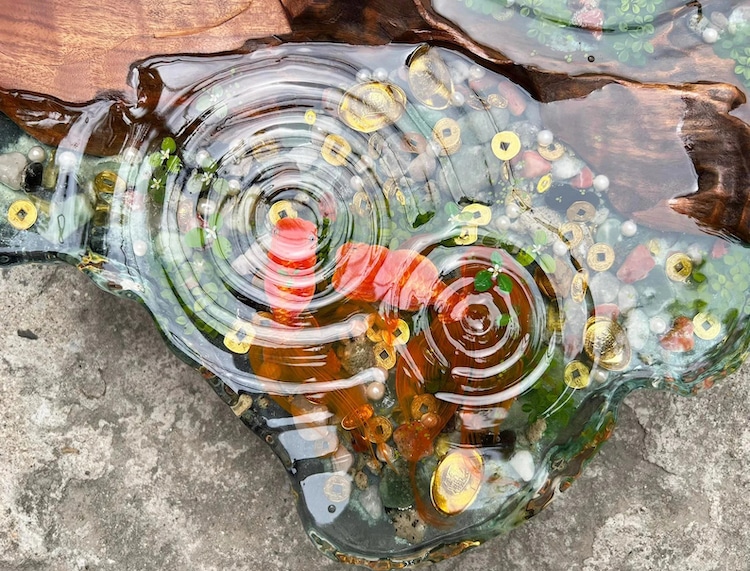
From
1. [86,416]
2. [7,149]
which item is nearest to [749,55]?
[7,149]

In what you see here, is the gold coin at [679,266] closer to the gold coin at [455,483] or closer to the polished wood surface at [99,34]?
the gold coin at [455,483]

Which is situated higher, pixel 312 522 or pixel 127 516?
pixel 312 522

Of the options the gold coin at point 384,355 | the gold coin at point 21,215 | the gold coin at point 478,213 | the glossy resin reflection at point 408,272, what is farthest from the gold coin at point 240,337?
the gold coin at point 478,213

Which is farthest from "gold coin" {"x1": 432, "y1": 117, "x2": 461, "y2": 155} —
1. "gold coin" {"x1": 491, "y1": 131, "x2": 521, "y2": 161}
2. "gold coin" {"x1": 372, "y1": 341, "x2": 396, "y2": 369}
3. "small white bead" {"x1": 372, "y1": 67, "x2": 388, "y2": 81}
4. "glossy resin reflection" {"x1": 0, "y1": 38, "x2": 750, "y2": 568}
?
"gold coin" {"x1": 372, "y1": 341, "x2": 396, "y2": 369}

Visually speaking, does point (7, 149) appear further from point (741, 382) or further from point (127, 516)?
point (741, 382)

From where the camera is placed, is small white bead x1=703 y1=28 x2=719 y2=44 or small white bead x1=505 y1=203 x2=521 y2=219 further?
small white bead x1=505 y1=203 x2=521 y2=219

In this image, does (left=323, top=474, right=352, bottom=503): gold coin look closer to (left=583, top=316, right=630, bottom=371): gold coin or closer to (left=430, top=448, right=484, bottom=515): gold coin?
(left=430, top=448, right=484, bottom=515): gold coin

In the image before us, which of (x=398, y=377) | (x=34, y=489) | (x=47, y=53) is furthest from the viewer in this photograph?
(x=34, y=489)

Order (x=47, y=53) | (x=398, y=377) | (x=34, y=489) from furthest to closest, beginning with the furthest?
(x=34, y=489) → (x=398, y=377) → (x=47, y=53)

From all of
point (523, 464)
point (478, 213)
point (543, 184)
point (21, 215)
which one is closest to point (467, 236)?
point (478, 213)
